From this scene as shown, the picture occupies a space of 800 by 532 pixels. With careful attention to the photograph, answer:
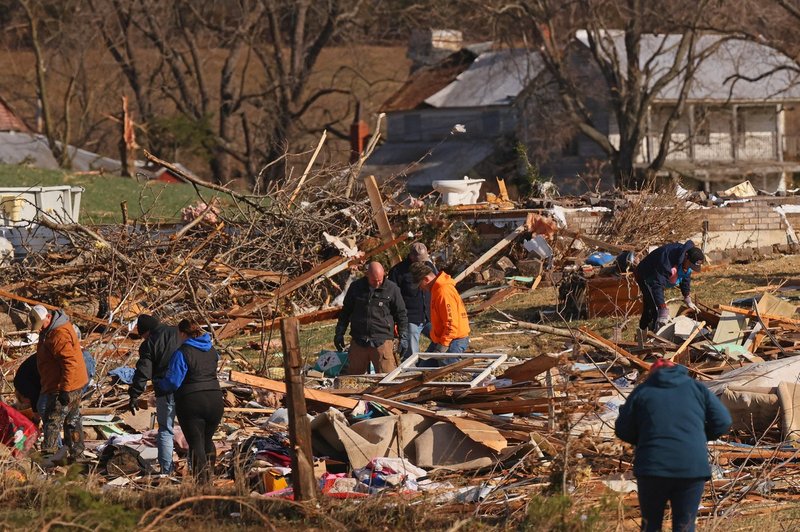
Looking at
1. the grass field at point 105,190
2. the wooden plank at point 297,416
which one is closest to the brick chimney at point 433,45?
the grass field at point 105,190

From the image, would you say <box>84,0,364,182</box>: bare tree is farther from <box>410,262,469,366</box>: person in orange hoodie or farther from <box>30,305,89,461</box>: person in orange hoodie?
<box>30,305,89,461</box>: person in orange hoodie

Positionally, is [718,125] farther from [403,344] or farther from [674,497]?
[674,497]

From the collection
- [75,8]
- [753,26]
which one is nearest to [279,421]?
[753,26]

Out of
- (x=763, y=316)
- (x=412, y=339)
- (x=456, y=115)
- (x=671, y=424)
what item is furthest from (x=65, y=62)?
(x=671, y=424)

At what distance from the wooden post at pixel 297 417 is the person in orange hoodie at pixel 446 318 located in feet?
14.2

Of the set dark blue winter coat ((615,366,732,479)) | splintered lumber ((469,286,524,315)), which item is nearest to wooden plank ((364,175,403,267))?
splintered lumber ((469,286,524,315))

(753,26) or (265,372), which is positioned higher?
(753,26)

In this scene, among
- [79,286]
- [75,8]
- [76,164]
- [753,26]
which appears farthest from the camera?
[75,8]

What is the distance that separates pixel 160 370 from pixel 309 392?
1.38m

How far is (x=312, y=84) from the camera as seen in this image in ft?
207

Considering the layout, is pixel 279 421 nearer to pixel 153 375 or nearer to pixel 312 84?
pixel 153 375

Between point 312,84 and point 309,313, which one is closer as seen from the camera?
point 309,313

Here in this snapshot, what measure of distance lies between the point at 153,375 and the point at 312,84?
178 feet

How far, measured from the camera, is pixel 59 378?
1045cm
